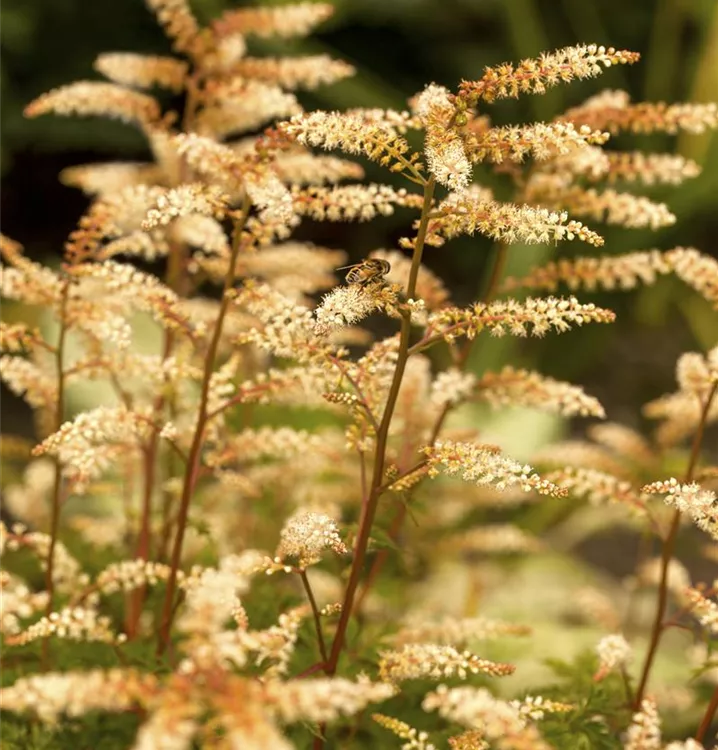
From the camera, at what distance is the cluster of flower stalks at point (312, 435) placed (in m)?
1.18

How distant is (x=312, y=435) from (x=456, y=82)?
13.3ft

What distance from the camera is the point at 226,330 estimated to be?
218 centimetres

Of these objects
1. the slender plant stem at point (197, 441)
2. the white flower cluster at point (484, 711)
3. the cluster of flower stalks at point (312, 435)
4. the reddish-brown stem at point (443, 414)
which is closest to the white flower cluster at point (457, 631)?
the cluster of flower stalks at point (312, 435)

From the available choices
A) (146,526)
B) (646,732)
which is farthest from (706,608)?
(146,526)

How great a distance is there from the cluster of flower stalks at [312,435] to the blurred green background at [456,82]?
2.54m

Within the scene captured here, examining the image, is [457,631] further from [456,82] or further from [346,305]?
[456,82]

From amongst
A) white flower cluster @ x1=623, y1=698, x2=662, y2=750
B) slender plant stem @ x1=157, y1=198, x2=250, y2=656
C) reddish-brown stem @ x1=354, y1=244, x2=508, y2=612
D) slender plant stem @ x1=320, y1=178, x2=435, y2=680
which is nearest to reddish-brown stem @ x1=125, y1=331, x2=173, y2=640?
slender plant stem @ x1=157, y1=198, x2=250, y2=656

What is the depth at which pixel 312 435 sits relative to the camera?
1840 mm

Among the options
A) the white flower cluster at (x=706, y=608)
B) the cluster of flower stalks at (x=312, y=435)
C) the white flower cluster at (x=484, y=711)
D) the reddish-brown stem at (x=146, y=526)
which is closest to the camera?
the white flower cluster at (x=484, y=711)

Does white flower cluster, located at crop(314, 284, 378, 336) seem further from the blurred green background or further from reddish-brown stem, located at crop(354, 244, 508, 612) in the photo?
the blurred green background

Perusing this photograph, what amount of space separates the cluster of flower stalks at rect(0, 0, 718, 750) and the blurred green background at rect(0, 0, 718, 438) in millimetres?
2544

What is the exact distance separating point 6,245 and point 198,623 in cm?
94

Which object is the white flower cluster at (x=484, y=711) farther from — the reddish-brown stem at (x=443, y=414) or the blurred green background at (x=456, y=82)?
the blurred green background at (x=456, y=82)

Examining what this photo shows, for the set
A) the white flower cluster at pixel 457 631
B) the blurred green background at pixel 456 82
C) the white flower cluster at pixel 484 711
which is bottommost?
the white flower cluster at pixel 484 711
